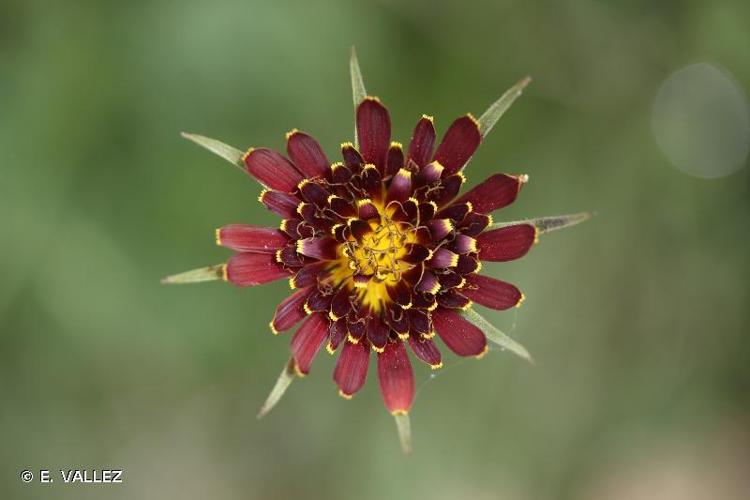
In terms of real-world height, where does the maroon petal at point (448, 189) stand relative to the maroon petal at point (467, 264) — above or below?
above

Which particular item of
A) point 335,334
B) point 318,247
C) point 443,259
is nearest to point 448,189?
point 443,259

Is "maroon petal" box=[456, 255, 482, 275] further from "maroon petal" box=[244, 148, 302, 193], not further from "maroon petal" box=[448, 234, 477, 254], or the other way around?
"maroon petal" box=[244, 148, 302, 193]

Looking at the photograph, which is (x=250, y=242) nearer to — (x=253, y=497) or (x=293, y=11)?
(x=293, y=11)

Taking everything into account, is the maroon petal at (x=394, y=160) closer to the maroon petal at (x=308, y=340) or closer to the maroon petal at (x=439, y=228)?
the maroon petal at (x=439, y=228)

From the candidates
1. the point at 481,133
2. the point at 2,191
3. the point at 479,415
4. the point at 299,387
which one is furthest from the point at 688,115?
the point at 2,191

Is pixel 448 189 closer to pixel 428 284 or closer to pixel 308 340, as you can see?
pixel 428 284

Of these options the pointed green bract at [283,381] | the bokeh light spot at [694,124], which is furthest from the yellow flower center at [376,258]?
the bokeh light spot at [694,124]
